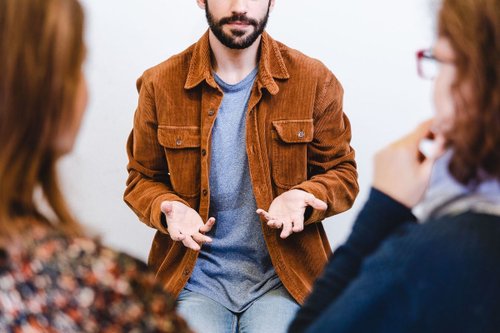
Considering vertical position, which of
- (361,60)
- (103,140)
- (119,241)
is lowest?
(119,241)

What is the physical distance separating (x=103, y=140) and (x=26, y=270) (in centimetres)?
144

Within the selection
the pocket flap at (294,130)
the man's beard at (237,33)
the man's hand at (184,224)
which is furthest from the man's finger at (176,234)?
the man's beard at (237,33)

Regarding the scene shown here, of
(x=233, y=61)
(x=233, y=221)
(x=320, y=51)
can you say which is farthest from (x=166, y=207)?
(x=320, y=51)

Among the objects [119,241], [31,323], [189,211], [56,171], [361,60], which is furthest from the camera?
[119,241]

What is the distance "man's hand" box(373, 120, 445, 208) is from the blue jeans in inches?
25.2

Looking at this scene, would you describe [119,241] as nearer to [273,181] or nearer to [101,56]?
[101,56]

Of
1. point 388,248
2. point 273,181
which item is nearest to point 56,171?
point 388,248

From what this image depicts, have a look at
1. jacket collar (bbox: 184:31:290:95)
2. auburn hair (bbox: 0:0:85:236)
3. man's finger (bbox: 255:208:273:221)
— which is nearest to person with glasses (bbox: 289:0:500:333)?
auburn hair (bbox: 0:0:85:236)

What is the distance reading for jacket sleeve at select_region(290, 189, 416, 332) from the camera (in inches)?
31.8

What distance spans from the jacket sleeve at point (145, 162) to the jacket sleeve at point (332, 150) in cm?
39

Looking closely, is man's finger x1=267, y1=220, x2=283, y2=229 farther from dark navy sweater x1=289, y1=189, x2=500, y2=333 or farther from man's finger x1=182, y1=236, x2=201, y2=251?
dark navy sweater x1=289, y1=189, x2=500, y2=333

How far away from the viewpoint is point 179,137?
1574 mm

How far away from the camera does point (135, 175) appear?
1.64m

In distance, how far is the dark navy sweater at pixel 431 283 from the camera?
68 cm
